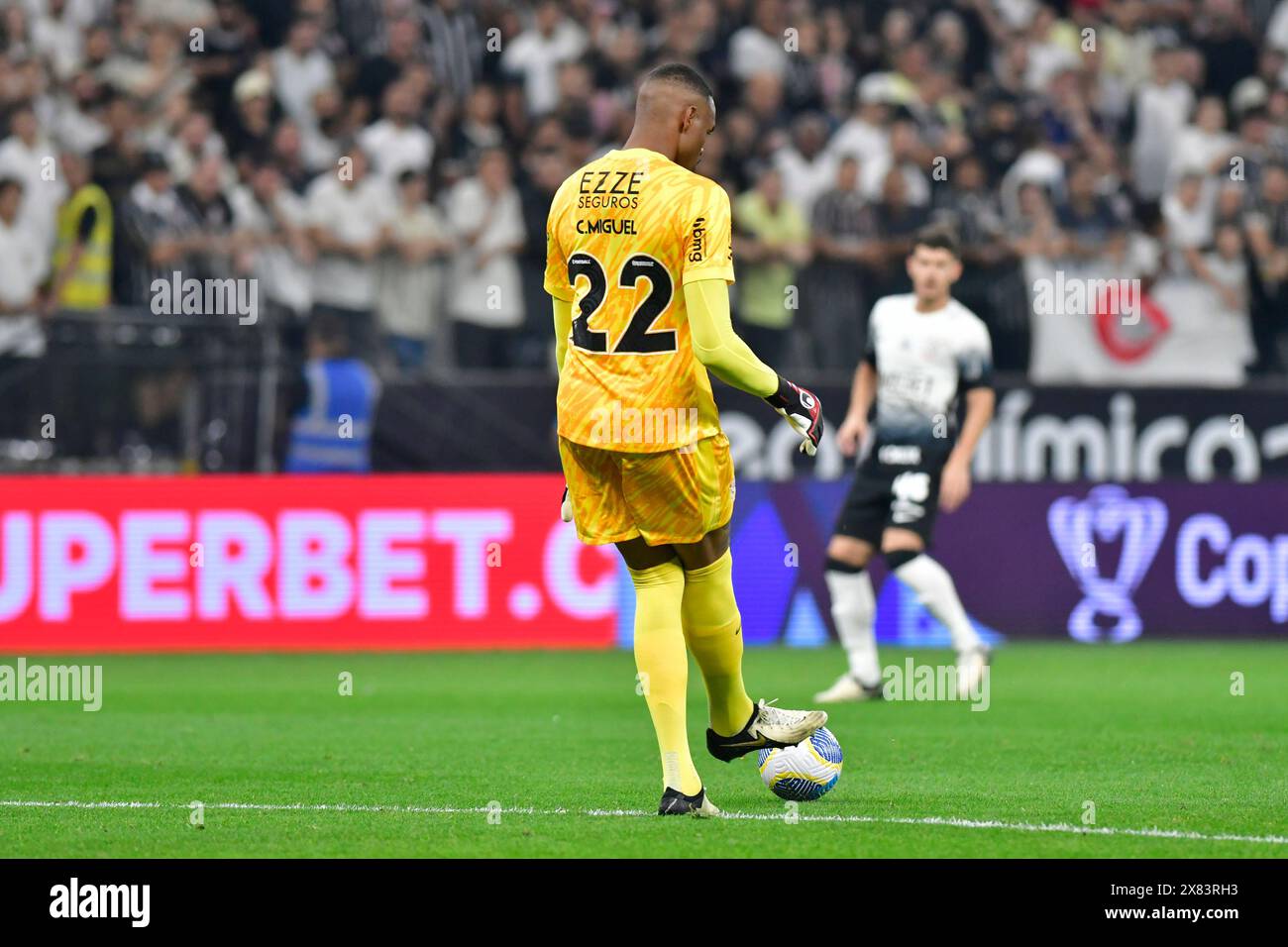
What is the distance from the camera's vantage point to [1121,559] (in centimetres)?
1661

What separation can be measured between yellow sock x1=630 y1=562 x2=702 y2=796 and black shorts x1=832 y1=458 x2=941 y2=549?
488cm

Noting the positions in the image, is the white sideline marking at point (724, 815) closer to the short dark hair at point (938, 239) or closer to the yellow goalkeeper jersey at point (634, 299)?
the yellow goalkeeper jersey at point (634, 299)

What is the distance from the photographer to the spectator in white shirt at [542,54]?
18.5m

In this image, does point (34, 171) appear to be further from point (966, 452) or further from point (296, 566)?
point (966, 452)

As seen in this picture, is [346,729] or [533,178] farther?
[533,178]

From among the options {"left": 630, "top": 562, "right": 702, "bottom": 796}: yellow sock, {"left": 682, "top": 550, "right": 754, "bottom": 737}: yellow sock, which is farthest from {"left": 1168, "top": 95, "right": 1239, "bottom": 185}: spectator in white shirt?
{"left": 630, "top": 562, "right": 702, "bottom": 796}: yellow sock

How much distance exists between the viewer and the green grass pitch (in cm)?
685

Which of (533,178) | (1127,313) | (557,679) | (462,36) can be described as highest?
(462,36)

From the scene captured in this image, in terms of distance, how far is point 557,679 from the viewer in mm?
13430

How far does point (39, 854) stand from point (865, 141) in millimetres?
13077

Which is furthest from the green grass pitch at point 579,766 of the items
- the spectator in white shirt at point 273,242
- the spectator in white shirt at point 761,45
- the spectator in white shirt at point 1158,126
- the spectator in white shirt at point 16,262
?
the spectator in white shirt at point 761,45
